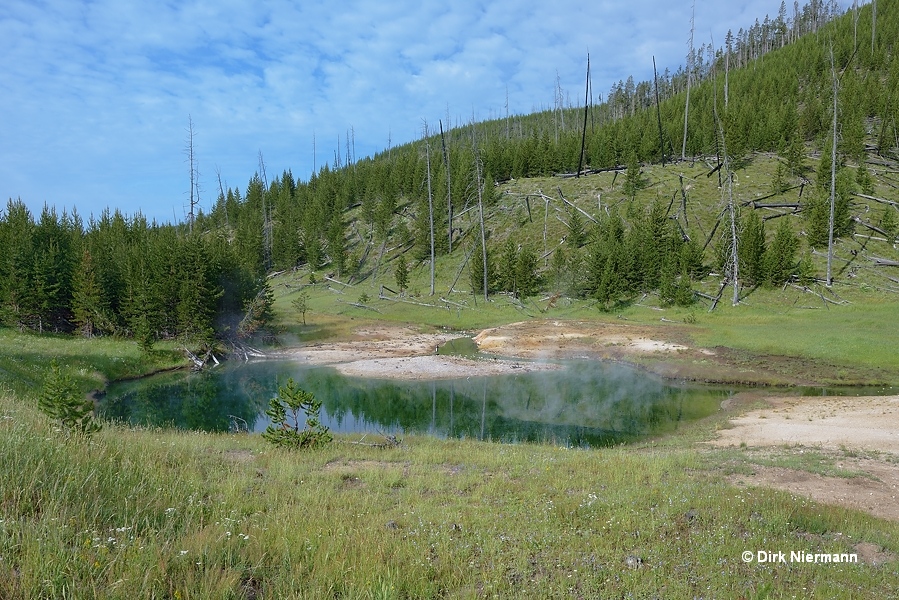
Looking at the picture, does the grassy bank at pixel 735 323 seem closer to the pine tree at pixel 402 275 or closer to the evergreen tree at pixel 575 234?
the pine tree at pixel 402 275

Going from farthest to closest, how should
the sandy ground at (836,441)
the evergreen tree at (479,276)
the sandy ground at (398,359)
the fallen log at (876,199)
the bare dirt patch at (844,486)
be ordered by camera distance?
the evergreen tree at (479,276), the fallen log at (876,199), the sandy ground at (398,359), the sandy ground at (836,441), the bare dirt patch at (844,486)

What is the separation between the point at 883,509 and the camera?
9648mm

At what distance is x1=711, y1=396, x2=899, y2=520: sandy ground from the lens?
1054 cm

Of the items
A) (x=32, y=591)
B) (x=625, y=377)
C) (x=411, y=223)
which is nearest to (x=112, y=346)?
(x=625, y=377)

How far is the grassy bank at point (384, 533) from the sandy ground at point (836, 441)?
2186 mm

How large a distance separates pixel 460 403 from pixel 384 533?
766 inches

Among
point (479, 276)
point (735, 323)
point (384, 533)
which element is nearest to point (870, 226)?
point (735, 323)

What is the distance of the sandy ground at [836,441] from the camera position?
415 inches

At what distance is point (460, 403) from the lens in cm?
2569

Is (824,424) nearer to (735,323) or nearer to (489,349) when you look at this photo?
(735,323)

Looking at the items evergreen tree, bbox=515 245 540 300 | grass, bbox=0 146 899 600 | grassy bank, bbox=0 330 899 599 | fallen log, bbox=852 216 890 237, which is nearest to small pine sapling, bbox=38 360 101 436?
grass, bbox=0 146 899 600

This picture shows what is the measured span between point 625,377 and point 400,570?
88.5 feet

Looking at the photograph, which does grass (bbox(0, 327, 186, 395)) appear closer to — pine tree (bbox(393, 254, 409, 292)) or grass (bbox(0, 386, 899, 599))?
grass (bbox(0, 386, 899, 599))

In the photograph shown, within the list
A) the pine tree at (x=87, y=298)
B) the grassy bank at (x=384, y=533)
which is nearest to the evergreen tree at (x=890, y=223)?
the grassy bank at (x=384, y=533)
